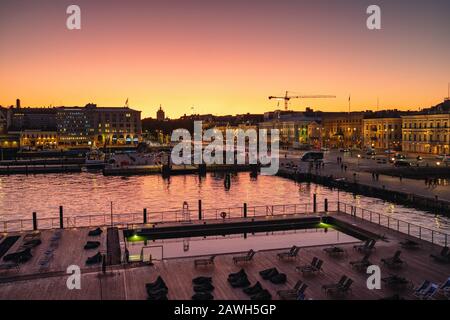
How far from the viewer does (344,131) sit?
163 m

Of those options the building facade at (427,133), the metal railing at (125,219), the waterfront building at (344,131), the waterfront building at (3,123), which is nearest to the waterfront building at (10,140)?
the waterfront building at (3,123)

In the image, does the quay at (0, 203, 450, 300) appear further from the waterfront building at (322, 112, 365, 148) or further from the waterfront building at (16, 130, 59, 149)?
the waterfront building at (16, 130, 59, 149)

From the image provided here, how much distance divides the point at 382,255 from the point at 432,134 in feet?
305

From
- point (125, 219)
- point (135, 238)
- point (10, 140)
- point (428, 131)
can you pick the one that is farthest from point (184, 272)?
A: point (10, 140)

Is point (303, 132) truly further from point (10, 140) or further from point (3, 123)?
point (3, 123)

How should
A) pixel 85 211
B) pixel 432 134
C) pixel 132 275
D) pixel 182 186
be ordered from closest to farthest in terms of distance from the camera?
pixel 132 275, pixel 85 211, pixel 182 186, pixel 432 134

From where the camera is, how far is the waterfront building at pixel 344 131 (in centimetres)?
15450

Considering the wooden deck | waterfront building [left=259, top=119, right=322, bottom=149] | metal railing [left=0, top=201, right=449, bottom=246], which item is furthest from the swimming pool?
waterfront building [left=259, top=119, right=322, bottom=149]

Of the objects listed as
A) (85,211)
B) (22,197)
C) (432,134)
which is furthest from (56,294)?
(432,134)

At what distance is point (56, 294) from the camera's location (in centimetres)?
1952

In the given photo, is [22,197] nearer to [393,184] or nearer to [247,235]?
[247,235]

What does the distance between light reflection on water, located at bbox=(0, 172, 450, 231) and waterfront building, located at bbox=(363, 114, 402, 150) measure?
202 feet

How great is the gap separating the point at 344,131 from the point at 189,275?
148958 millimetres

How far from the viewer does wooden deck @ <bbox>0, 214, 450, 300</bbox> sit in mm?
19547
